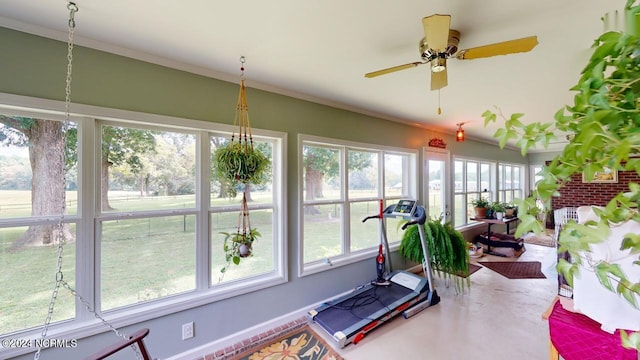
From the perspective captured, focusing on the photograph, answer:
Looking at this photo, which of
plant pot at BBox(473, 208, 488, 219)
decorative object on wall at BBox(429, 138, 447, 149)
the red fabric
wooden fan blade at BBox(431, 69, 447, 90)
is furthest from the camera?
plant pot at BBox(473, 208, 488, 219)

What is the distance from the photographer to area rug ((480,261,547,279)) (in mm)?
3963

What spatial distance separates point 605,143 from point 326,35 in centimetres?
171

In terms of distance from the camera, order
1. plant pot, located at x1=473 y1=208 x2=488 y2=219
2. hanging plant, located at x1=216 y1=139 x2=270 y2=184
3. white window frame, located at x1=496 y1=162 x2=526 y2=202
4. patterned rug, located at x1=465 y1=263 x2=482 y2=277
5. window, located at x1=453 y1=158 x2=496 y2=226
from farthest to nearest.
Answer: white window frame, located at x1=496 y1=162 x2=526 y2=202 → plant pot, located at x1=473 y1=208 x2=488 y2=219 → window, located at x1=453 y1=158 x2=496 y2=226 → patterned rug, located at x1=465 y1=263 x2=482 y2=277 → hanging plant, located at x1=216 y1=139 x2=270 y2=184

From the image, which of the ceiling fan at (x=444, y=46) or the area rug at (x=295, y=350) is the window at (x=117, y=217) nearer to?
the area rug at (x=295, y=350)

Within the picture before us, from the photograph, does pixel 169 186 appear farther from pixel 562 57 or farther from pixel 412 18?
pixel 562 57

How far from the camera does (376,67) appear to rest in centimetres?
225

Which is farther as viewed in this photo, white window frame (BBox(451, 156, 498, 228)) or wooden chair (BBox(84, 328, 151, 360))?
white window frame (BBox(451, 156, 498, 228))

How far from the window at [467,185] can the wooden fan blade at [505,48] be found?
389 centimetres

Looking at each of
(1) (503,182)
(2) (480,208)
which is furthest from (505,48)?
(1) (503,182)

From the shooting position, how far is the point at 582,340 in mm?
1318

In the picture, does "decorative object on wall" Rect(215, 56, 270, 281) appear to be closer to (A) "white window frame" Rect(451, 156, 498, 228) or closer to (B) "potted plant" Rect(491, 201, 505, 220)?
(A) "white window frame" Rect(451, 156, 498, 228)

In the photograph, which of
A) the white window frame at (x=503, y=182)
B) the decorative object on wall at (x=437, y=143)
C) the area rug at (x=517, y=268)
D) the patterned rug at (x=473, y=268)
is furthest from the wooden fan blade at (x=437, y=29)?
the white window frame at (x=503, y=182)

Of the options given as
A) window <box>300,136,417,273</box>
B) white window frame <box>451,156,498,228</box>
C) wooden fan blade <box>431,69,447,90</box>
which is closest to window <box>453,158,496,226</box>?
white window frame <box>451,156,498,228</box>

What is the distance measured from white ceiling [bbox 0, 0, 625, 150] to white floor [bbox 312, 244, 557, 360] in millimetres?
2524
